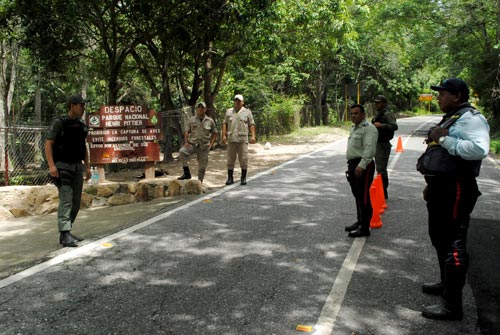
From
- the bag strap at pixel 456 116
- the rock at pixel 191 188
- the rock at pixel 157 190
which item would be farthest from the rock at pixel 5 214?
the bag strap at pixel 456 116

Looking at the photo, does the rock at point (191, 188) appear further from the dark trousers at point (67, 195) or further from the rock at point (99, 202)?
the dark trousers at point (67, 195)

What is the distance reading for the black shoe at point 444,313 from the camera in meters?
3.58

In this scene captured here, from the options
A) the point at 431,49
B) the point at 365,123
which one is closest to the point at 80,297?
the point at 365,123

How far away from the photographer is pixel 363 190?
5.73 m

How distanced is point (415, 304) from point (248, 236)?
8.11ft

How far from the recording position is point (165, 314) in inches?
146

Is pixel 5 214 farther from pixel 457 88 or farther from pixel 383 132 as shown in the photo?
pixel 457 88

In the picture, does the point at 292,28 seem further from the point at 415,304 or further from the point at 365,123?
the point at 415,304

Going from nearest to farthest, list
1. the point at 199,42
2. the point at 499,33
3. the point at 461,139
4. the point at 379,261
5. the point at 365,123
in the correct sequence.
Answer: the point at 461,139 → the point at 379,261 → the point at 365,123 → the point at 199,42 → the point at 499,33

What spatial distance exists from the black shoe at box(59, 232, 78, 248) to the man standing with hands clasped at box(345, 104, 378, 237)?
133 inches

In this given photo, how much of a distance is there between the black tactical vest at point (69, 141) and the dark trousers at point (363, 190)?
11.2ft

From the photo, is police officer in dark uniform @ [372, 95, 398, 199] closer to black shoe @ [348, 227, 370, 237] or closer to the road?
the road

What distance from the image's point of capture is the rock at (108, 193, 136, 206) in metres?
9.05

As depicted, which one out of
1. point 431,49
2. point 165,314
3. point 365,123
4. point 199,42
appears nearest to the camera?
point 165,314
